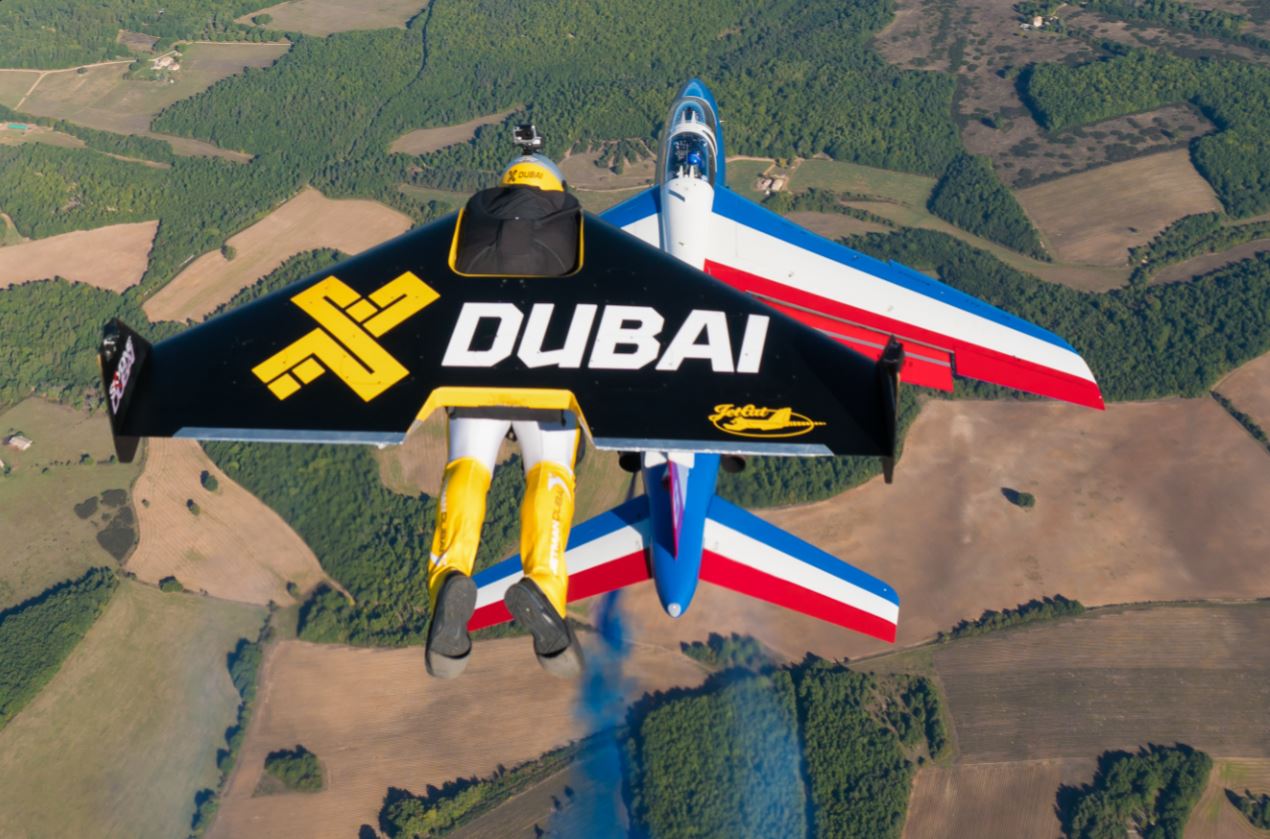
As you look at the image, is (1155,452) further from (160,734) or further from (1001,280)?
(160,734)

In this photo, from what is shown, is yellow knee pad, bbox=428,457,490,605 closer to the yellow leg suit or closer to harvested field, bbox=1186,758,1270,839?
the yellow leg suit

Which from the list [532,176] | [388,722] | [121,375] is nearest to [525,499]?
[121,375]

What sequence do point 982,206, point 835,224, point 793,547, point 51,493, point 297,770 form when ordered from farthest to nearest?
point 982,206
point 835,224
point 51,493
point 297,770
point 793,547

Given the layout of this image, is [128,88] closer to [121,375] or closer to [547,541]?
[121,375]

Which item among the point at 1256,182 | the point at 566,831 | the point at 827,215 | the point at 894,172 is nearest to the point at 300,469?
the point at 566,831

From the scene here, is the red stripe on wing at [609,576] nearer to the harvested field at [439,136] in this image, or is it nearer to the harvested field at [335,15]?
the harvested field at [439,136]

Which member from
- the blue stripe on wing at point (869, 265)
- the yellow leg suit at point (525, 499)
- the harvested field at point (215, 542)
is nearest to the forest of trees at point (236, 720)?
the harvested field at point (215, 542)
